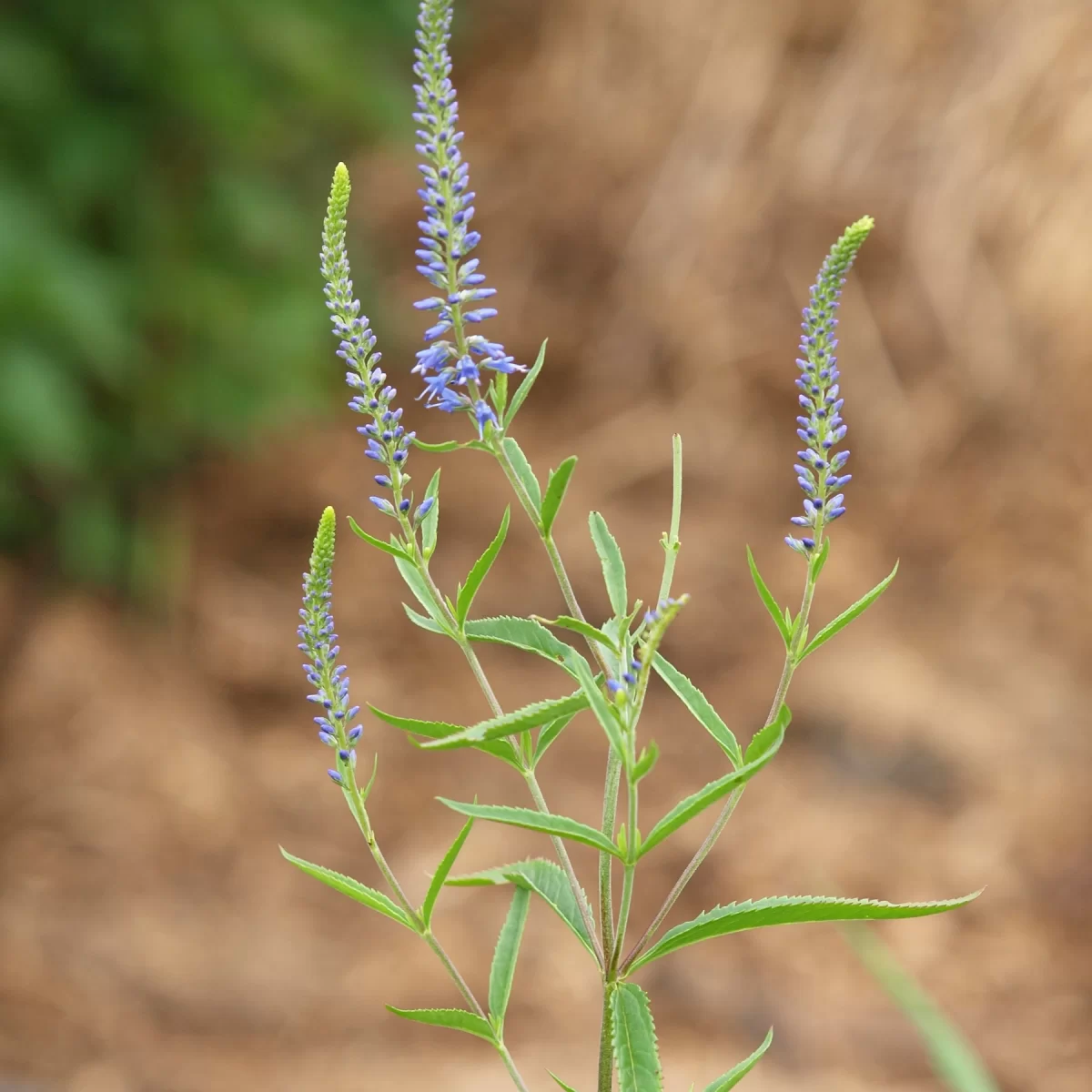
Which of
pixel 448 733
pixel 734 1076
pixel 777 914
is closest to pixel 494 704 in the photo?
pixel 448 733

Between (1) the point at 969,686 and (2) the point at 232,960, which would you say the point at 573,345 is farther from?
(2) the point at 232,960

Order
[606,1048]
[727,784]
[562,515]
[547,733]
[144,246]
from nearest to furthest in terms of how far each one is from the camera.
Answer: [727,784]
[606,1048]
[547,733]
[144,246]
[562,515]

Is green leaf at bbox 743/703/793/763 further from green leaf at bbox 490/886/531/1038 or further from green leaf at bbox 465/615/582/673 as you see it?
green leaf at bbox 490/886/531/1038

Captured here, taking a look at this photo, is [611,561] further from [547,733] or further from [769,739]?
[769,739]

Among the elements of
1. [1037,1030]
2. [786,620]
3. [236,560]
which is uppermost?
[236,560]

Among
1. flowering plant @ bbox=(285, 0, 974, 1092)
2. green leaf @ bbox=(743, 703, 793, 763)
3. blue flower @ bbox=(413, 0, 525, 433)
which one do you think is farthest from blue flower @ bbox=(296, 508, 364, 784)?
green leaf @ bbox=(743, 703, 793, 763)

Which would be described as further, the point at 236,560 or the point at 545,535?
the point at 236,560

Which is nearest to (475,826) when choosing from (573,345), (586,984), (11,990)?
(586,984)
